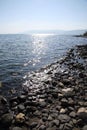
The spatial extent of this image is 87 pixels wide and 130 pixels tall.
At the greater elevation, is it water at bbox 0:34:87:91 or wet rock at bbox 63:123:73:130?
water at bbox 0:34:87:91

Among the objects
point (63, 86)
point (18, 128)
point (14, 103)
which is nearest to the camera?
point (18, 128)

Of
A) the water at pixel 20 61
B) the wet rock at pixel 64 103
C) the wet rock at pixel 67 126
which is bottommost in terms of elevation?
the wet rock at pixel 67 126

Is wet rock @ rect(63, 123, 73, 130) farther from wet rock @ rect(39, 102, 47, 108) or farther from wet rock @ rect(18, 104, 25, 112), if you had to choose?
wet rock @ rect(18, 104, 25, 112)

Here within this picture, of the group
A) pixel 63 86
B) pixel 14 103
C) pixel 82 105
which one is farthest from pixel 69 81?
pixel 14 103

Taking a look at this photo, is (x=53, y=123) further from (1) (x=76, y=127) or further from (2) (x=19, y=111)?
(2) (x=19, y=111)

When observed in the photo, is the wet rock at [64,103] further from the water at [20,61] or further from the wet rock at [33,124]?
the water at [20,61]

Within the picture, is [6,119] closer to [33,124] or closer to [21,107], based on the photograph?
[33,124]

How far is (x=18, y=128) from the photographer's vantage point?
28.0 feet

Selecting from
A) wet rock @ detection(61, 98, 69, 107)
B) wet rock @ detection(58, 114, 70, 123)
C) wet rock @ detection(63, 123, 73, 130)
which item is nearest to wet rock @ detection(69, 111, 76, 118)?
wet rock @ detection(58, 114, 70, 123)

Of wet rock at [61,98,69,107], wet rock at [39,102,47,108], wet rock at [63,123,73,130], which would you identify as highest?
wet rock at [61,98,69,107]

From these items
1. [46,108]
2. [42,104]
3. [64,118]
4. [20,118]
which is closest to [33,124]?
[20,118]

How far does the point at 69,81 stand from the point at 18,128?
8.67m

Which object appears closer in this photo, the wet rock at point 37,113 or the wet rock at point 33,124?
the wet rock at point 33,124

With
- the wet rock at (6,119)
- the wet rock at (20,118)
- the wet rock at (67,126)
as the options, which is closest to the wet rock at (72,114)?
the wet rock at (67,126)
